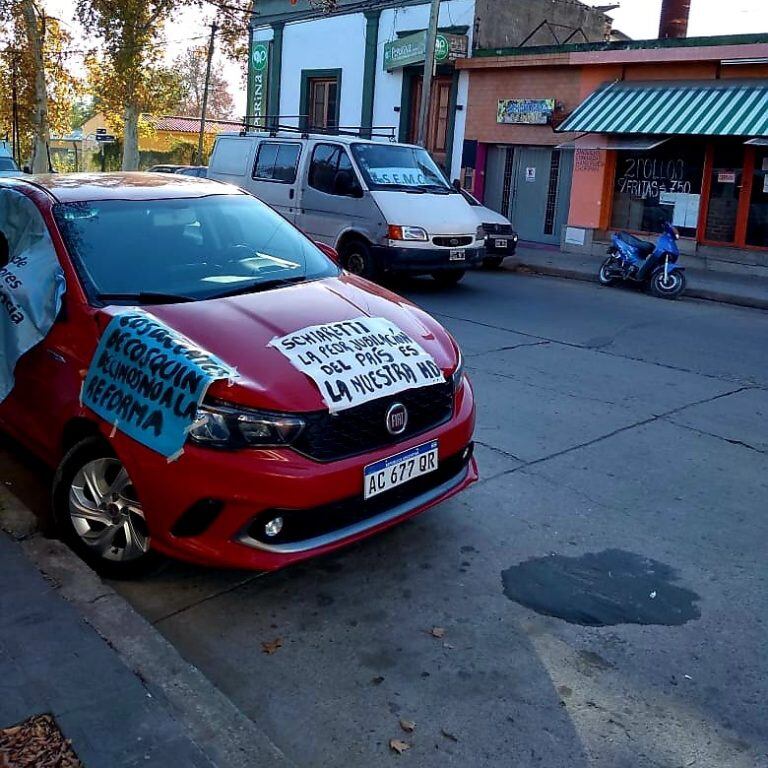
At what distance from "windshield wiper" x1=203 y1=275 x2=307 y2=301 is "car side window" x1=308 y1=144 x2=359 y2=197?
7.63 meters

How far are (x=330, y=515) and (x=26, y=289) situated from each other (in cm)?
213

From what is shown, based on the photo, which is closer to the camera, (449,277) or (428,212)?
(428,212)

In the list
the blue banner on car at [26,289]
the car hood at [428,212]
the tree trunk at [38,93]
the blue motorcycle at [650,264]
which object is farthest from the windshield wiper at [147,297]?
the tree trunk at [38,93]

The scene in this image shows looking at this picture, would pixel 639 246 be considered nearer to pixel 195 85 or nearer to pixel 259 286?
pixel 259 286

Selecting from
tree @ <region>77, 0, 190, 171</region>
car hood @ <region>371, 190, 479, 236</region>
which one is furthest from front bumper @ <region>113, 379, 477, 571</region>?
tree @ <region>77, 0, 190, 171</region>

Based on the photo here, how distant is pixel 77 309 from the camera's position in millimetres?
4273

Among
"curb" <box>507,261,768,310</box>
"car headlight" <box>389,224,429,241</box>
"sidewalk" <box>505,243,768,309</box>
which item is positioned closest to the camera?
"car headlight" <box>389,224,429,241</box>

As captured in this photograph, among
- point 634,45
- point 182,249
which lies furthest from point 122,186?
point 634,45

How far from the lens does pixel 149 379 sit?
148 inches

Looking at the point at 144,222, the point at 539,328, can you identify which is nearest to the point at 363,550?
the point at 144,222

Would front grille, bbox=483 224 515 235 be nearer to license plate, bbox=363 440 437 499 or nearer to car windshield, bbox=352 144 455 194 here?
car windshield, bbox=352 144 455 194

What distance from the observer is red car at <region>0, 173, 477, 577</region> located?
3.60m

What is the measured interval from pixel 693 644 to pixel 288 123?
85.1 feet

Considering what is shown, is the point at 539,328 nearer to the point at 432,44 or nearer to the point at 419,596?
the point at 419,596
